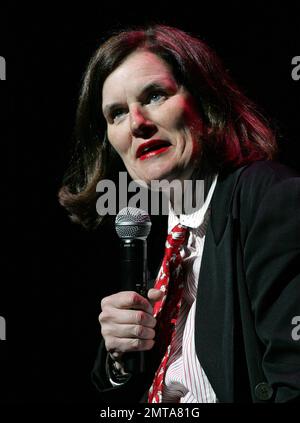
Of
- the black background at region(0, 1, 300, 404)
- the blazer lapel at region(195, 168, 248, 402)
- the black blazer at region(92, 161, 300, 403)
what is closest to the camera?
the black blazer at region(92, 161, 300, 403)

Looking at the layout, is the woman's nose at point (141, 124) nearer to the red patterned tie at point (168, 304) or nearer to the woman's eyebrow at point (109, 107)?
the woman's eyebrow at point (109, 107)

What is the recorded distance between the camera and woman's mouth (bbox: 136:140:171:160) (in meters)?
1.73

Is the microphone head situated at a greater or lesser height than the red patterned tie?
greater

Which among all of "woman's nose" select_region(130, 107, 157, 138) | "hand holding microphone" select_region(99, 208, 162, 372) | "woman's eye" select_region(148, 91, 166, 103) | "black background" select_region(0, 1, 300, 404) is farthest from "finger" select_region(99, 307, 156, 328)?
"black background" select_region(0, 1, 300, 404)

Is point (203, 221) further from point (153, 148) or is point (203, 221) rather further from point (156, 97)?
point (156, 97)

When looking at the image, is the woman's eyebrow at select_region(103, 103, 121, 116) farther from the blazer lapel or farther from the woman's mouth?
the blazer lapel

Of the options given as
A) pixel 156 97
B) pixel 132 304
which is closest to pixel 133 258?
pixel 132 304

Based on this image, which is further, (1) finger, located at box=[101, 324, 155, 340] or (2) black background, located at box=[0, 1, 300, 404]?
(2) black background, located at box=[0, 1, 300, 404]

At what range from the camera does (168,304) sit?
5.56 feet

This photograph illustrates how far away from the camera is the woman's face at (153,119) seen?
1.73 metres

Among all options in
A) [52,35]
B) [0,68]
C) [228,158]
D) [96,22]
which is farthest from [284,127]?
[0,68]

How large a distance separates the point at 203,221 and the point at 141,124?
37cm

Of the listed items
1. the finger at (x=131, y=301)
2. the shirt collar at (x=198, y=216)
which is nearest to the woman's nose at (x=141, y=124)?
the shirt collar at (x=198, y=216)

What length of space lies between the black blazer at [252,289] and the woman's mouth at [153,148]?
0.83ft
